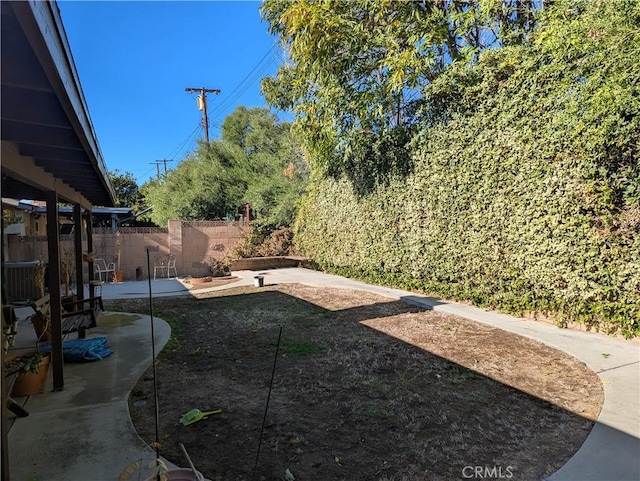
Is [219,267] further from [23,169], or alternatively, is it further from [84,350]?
[23,169]

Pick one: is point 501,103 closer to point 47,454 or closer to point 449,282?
point 449,282

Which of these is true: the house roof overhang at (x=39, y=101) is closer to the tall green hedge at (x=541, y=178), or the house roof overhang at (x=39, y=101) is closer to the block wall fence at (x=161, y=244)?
the tall green hedge at (x=541, y=178)

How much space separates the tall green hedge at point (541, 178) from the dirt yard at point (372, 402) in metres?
1.09

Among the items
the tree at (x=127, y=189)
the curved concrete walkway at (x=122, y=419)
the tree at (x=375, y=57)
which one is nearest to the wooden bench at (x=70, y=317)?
the curved concrete walkway at (x=122, y=419)

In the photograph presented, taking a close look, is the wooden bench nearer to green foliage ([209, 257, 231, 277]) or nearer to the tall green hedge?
the tall green hedge

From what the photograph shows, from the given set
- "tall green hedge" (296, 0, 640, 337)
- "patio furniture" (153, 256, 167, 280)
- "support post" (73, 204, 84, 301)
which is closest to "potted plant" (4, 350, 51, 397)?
"support post" (73, 204, 84, 301)

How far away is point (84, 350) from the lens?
469 centimetres

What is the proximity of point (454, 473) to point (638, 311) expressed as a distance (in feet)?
12.5

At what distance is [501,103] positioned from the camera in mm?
6051

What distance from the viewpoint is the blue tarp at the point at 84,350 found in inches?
182

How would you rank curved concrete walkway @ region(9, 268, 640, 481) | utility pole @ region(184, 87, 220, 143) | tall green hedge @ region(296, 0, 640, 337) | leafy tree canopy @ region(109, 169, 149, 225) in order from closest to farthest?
1. curved concrete walkway @ region(9, 268, 640, 481)
2. tall green hedge @ region(296, 0, 640, 337)
3. utility pole @ region(184, 87, 220, 143)
4. leafy tree canopy @ region(109, 169, 149, 225)

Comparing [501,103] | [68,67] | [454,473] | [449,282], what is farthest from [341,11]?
[454,473]

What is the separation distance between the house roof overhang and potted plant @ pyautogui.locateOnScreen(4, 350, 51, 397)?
5.40ft

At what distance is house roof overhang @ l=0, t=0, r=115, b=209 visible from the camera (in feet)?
4.29
